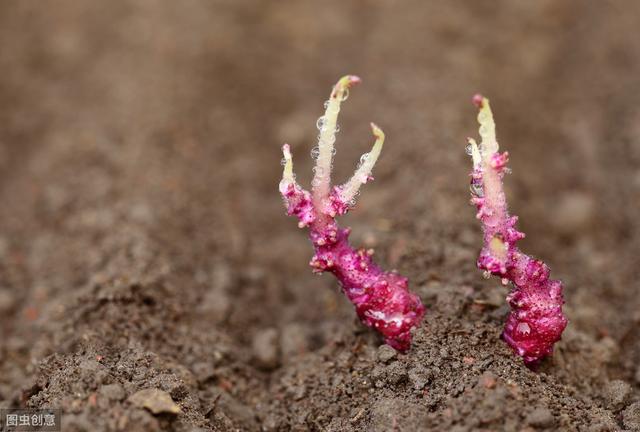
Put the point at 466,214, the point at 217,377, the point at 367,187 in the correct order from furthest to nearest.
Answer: the point at 367,187 → the point at 466,214 → the point at 217,377

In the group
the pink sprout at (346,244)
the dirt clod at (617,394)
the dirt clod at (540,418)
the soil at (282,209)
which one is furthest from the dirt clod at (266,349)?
the dirt clod at (617,394)

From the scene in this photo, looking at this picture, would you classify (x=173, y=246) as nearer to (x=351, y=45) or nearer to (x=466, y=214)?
(x=466, y=214)

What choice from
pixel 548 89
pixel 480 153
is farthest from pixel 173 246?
pixel 548 89

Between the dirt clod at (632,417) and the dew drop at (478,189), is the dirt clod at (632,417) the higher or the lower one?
the lower one

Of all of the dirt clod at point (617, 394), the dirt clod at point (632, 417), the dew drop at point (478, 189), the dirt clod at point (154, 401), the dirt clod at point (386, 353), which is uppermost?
the dew drop at point (478, 189)

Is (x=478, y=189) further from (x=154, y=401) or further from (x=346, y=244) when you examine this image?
(x=154, y=401)

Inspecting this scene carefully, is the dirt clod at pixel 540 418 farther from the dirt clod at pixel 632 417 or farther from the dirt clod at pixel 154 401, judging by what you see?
the dirt clod at pixel 154 401
